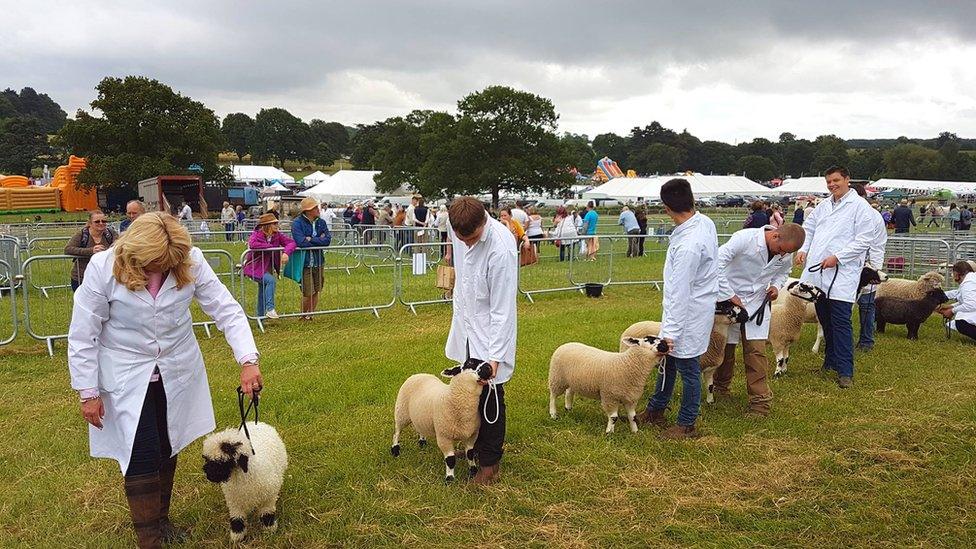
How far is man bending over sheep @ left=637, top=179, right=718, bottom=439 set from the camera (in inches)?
190

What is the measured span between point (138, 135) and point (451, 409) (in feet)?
171

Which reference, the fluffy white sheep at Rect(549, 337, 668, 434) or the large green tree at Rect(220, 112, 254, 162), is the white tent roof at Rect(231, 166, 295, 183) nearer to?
the large green tree at Rect(220, 112, 254, 162)

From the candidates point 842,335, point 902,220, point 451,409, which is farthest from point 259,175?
point 451,409

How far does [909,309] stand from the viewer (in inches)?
343

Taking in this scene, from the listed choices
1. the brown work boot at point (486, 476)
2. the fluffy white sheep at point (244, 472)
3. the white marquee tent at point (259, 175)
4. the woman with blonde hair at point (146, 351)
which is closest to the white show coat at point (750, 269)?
the brown work boot at point (486, 476)

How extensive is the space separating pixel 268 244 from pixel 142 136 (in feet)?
149

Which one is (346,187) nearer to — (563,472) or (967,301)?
(967,301)

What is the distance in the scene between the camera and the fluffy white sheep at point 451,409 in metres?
4.21

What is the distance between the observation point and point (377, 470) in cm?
469

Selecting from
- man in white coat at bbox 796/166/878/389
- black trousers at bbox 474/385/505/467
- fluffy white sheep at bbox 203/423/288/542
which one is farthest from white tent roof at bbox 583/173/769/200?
fluffy white sheep at bbox 203/423/288/542

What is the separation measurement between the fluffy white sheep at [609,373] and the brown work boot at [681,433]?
294 millimetres

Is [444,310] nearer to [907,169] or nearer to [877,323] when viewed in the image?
[877,323]

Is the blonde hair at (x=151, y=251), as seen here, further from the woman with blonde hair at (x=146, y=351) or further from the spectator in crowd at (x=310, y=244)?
the spectator in crowd at (x=310, y=244)

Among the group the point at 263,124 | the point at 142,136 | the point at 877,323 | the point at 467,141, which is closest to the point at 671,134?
the point at 263,124
